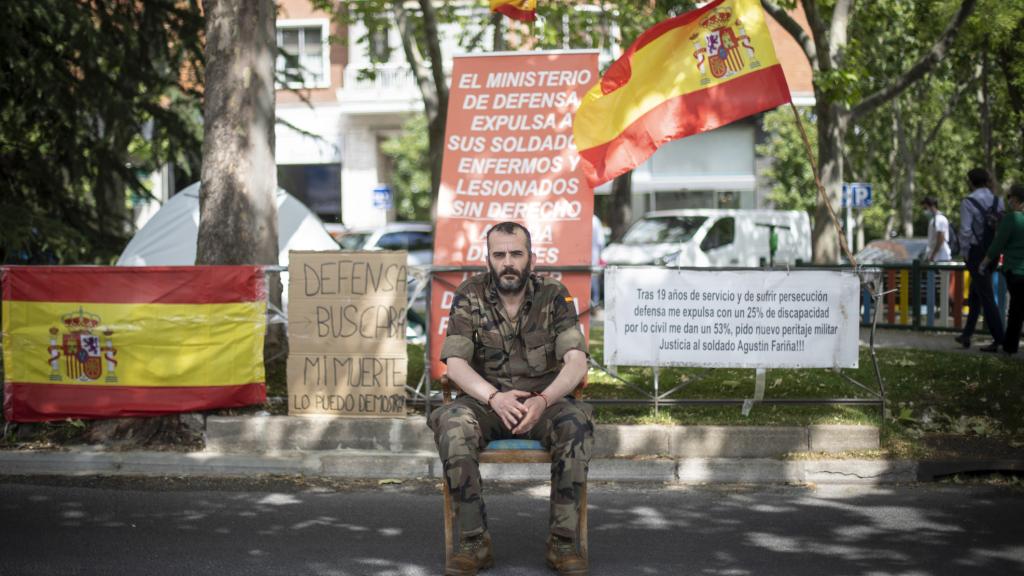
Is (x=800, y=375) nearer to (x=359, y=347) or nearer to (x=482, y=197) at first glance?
(x=482, y=197)

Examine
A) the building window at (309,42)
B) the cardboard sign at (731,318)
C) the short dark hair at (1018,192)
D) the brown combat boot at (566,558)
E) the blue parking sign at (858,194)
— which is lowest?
the brown combat boot at (566,558)

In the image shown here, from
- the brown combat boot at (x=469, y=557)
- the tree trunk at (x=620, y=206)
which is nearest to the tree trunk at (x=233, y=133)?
the brown combat boot at (x=469, y=557)

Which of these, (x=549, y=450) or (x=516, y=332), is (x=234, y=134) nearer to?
(x=516, y=332)

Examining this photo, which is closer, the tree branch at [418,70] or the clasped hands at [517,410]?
the clasped hands at [517,410]

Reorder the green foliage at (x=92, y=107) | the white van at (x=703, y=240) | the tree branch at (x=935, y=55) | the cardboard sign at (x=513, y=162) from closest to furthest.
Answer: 1. the cardboard sign at (x=513, y=162)
2. the green foliage at (x=92, y=107)
3. the tree branch at (x=935, y=55)
4. the white van at (x=703, y=240)

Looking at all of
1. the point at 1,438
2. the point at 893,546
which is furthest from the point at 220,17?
the point at 893,546

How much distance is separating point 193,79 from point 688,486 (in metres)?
11.5

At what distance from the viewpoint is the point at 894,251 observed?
21.6 metres

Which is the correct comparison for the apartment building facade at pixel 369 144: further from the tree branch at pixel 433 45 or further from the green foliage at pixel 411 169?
the tree branch at pixel 433 45

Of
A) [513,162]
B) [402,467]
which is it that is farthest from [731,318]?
[402,467]

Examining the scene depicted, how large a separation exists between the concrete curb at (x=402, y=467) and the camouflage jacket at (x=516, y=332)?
2.17 metres

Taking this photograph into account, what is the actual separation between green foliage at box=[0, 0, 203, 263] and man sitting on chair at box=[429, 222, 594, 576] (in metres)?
9.08

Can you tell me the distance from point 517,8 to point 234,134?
2.69m

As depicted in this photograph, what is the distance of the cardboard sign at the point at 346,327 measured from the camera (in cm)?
859
